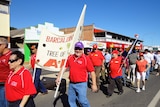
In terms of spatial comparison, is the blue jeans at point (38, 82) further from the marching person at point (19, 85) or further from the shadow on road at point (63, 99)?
the marching person at point (19, 85)

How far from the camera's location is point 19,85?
3139mm

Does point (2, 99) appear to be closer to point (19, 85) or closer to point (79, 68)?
point (19, 85)

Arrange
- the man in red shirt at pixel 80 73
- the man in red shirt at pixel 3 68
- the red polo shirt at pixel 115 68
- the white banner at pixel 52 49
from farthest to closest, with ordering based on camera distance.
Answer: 1. the red polo shirt at pixel 115 68
2. the white banner at pixel 52 49
3. the man in red shirt at pixel 80 73
4. the man in red shirt at pixel 3 68

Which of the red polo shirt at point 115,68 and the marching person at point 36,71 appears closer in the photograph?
the marching person at point 36,71

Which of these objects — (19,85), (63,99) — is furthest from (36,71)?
(19,85)

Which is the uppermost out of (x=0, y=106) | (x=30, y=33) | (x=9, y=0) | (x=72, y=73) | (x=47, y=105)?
(x=9, y=0)

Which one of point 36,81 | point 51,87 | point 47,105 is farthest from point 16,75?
point 51,87

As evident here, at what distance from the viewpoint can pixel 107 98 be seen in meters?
7.41

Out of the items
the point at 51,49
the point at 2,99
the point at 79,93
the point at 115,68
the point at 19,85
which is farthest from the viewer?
the point at 115,68

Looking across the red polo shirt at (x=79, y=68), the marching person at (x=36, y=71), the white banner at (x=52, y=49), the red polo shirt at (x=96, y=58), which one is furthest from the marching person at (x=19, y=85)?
the red polo shirt at (x=96, y=58)

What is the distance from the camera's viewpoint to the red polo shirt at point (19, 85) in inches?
123

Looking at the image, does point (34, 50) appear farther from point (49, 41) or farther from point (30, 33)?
point (30, 33)

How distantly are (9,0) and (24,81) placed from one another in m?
23.8

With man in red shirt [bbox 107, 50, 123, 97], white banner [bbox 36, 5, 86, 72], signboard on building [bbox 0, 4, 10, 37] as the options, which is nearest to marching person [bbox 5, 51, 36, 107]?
white banner [bbox 36, 5, 86, 72]
